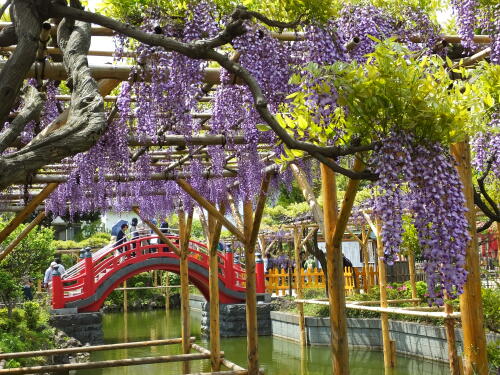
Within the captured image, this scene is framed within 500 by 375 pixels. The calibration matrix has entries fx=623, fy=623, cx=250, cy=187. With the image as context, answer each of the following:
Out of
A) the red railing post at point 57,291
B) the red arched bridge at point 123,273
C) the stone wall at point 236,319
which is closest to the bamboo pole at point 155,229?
the red arched bridge at point 123,273

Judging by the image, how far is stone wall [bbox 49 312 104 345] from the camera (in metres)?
13.3

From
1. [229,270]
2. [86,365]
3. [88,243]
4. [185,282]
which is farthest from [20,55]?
[88,243]

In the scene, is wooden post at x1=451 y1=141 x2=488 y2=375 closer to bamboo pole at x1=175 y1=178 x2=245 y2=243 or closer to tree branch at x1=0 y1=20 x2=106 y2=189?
tree branch at x1=0 y1=20 x2=106 y2=189

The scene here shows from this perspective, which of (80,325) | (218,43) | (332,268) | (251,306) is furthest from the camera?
(80,325)

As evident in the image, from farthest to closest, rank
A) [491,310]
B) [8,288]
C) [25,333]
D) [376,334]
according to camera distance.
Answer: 1. [376,334]
2. [8,288]
3. [25,333]
4. [491,310]

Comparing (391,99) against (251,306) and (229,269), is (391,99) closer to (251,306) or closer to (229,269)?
(251,306)

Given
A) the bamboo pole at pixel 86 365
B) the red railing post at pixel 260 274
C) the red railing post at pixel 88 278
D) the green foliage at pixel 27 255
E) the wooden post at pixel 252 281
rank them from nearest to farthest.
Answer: the bamboo pole at pixel 86 365
the wooden post at pixel 252 281
the green foliage at pixel 27 255
the red railing post at pixel 88 278
the red railing post at pixel 260 274

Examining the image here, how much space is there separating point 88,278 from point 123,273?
40.1 inches

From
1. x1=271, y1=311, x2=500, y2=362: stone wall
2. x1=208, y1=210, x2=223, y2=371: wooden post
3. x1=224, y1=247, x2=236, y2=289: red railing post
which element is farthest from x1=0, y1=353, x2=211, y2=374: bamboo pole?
x1=224, y1=247, x2=236, y2=289: red railing post

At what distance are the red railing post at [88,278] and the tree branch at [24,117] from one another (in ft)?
39.7

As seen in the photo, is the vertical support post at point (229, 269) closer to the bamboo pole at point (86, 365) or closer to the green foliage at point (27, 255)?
the green foliage at point (27, 255)

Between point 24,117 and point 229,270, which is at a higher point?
point 24,117

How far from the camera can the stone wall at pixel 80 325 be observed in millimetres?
13289

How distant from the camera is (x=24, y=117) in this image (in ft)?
6.95
